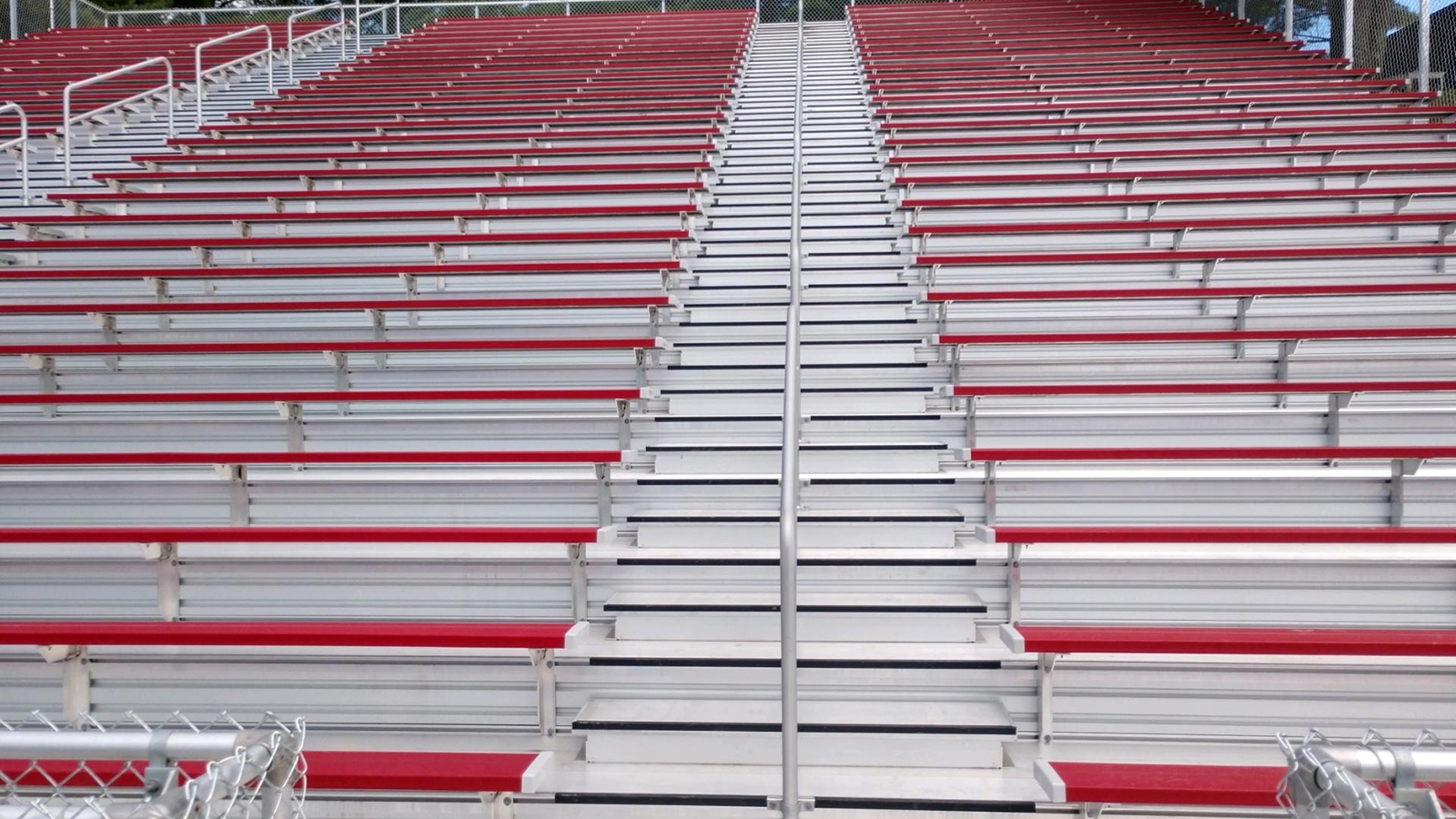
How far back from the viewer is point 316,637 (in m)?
2.50

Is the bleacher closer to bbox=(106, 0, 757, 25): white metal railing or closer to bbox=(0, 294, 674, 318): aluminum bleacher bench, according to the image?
bbox=(0, 294, 674, 318): aluminum bleacher bench

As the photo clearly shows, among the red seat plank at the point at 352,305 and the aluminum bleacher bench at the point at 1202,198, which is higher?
the aluminum bleacher bench at the point at 1202,198

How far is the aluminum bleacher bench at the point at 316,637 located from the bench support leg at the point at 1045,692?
1.05 meters

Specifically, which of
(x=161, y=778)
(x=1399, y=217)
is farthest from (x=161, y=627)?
(x=1399, y=217)

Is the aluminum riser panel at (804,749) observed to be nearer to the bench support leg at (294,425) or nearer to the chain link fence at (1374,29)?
the bench support leg at (294,425)

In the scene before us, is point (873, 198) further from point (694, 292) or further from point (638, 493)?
point (638, 493)

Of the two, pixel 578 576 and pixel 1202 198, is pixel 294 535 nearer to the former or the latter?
pixel 578 576

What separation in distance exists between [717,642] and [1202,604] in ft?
3.91

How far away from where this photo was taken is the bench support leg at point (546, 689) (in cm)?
256

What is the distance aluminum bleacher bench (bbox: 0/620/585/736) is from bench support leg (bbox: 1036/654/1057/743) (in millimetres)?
1050

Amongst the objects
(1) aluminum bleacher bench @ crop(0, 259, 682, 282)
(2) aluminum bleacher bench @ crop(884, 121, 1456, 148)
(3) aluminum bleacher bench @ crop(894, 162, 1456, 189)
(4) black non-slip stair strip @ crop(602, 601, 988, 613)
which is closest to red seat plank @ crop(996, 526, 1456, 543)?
(4) black non-slip stair strip @ crop(602, 601, 988, 613)

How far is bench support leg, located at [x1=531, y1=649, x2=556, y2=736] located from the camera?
101 inches

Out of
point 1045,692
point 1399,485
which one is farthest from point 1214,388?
point 1045,692

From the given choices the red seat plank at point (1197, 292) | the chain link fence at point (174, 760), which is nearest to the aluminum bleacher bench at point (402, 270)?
the red seat plank at point (1197, 292)
